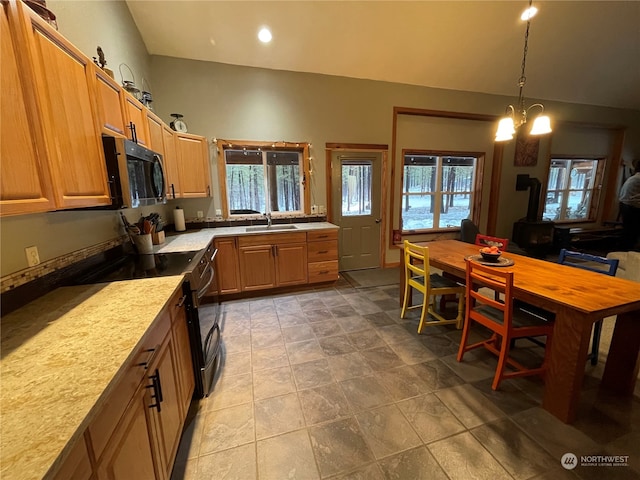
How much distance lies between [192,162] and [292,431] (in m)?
3.11

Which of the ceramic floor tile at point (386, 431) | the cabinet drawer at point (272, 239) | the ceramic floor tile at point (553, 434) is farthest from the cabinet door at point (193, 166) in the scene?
the ceramic floor tile at point (553, 434)

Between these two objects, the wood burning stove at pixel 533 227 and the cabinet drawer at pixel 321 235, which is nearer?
the cabinet drawer at pixel 321 235

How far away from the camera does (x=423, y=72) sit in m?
4.04

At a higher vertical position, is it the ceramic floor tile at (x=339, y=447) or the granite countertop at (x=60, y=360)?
the granite countertop at (x=60, y=360)

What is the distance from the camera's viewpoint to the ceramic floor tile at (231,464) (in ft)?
4.33

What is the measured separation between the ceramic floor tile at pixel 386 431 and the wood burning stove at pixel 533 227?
5.01 meters

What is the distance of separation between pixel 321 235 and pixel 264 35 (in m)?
2.60

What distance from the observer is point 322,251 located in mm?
3650

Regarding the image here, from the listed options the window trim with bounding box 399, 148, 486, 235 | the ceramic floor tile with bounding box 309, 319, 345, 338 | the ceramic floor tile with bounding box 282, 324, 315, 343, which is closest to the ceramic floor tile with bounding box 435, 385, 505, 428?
the ceramic floor tile with bounding box 309, 319, 345, 338

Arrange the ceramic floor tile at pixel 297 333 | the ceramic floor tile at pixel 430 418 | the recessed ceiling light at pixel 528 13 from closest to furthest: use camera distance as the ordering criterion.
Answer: the ceramic floor tile at pixel 430 418 < the ceramic floor tile at pixel 297 333 < the recessed ceiling light at pixel 528 13

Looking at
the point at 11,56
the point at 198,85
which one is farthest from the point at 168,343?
the point at 198,85

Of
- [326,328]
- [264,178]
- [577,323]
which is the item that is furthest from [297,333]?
[264,178]

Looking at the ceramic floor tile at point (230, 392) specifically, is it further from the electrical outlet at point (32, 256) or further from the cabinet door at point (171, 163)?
the cabinet door at point (171, 163)

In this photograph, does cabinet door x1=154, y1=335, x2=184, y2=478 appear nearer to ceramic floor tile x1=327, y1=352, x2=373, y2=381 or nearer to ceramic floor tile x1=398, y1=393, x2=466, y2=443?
ceramic floor tile x1=327, y1=352, x2=373, y2=381
